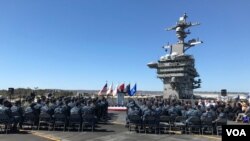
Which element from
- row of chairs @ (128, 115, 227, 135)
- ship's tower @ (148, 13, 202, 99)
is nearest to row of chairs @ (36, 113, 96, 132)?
row of chairs @ (128, 115, 227, 135)

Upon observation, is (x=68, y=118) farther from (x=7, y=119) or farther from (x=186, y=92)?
(x=186, y=92)

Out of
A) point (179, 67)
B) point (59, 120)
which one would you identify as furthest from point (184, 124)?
point (179, 67)

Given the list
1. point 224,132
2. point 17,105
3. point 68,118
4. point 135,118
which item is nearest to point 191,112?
point 135,118

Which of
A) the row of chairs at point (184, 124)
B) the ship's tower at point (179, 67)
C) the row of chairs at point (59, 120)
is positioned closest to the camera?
the row of chairs at point (184, 124)

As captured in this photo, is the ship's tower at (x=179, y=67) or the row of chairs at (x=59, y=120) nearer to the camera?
the row of chairs at (x=59, y=120)

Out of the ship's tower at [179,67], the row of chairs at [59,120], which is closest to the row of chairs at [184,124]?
the row of chairs at [59,120]

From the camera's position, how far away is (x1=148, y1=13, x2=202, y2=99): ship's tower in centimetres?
7269

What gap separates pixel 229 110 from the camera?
25641 mm

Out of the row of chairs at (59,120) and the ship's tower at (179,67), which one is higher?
the ship's tower at (179,67)

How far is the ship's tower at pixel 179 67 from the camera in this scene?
72.7 metres

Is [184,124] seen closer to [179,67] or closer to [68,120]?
[68,120]

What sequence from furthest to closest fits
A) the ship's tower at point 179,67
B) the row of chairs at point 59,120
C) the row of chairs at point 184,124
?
the ship's tower at point 179,67 < the row of chairs at point 59,120 < the row of chairs at point 184,124

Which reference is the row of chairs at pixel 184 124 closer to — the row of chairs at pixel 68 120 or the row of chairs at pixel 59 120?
the row of chairs at pixel 68 120

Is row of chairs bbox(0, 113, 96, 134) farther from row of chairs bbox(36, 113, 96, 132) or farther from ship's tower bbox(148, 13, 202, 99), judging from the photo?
ship's tower bbox(148, 13, 202, 99)
